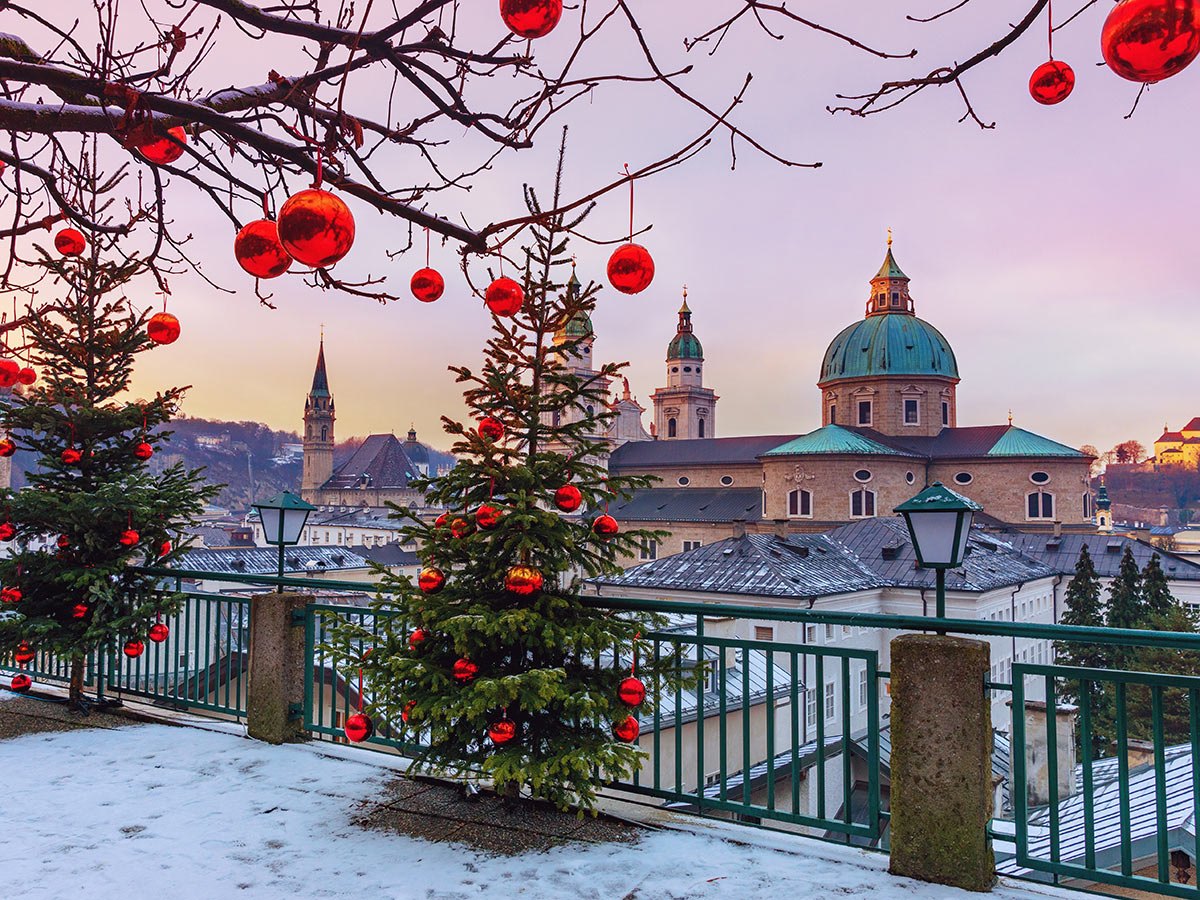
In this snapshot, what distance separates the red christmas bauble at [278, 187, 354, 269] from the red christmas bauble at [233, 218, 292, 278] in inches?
14.7

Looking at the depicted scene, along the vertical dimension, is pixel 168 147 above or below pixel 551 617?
above

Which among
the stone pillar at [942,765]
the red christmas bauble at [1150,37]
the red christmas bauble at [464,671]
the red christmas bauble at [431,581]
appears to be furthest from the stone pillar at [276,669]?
the red christmas bauble at [1150,37]

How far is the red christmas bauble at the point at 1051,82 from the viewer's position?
3272mm

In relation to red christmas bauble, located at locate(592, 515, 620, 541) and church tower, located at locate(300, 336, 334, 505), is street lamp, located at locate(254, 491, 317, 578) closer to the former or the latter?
red christmas bauble, located at locate(592, 515, 620, 541)

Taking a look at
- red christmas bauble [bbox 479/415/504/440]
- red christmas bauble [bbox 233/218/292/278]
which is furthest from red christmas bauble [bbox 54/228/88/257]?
red christmas bauble [bbox 479/415/504/440]

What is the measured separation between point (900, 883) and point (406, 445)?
4530 inches

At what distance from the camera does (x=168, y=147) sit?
12.1ft

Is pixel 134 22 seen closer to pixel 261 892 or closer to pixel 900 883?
pixel 261 892

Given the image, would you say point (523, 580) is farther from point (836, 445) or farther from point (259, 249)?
point (836, 445)

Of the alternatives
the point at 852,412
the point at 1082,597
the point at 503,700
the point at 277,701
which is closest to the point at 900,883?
the point at 503,700

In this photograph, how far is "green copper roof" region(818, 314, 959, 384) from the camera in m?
59.5

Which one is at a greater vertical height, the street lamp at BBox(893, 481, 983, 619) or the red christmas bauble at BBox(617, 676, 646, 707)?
the street lamp at BBox(893, 481, 983, 619)

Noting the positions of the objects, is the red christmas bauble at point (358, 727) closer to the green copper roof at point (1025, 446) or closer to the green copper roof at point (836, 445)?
the green copper roof at point (836, 445)

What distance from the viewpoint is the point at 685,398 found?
8306cm
